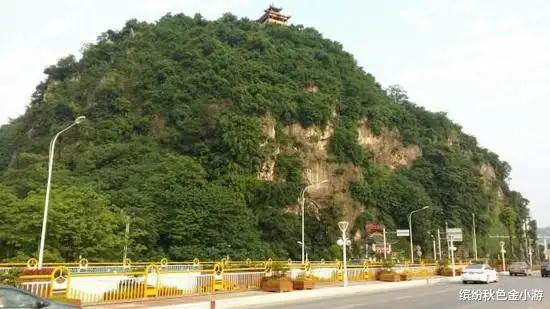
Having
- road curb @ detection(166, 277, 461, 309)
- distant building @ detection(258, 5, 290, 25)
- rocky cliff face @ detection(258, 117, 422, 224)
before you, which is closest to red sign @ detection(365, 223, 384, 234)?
rocky cliff face @ detection(258, 117, 422, 224)

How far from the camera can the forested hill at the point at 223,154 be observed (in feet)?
167

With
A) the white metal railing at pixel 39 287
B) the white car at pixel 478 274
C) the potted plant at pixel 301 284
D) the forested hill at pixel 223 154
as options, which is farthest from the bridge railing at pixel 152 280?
the forested hill at pixel 223 154

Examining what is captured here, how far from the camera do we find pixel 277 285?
2014cm

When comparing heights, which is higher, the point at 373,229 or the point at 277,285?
Answer: the point at 373,229

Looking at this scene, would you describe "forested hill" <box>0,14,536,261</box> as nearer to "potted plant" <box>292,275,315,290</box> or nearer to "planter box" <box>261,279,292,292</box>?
"planter box" <box>261,279,292,292</box>

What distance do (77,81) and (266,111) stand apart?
35619 mm

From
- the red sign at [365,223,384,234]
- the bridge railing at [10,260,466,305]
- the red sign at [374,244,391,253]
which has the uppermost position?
the red sign at [365,223,384,234]

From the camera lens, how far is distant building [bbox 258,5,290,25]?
117 m

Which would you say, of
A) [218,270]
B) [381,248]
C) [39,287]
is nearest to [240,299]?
[218,270]

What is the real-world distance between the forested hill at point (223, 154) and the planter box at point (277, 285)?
62.4 ft

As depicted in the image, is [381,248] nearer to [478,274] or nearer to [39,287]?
[478,274]

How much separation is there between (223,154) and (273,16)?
63.3 meters

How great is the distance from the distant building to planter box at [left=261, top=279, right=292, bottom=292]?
337 feet

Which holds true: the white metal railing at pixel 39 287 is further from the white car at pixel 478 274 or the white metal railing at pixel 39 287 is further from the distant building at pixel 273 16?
the distant building at pixel 273 16
